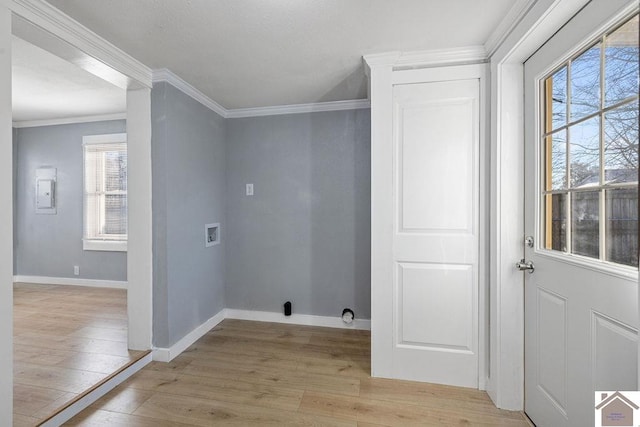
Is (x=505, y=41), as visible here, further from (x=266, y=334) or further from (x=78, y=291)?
(x=78, y=291)

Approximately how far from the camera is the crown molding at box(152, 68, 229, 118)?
2.20 meters

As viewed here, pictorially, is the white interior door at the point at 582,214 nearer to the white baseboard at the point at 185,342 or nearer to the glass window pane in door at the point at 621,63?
the glass window pane in door at the point at 621,63

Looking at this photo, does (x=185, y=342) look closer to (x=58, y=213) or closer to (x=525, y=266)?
(x=525, y=266)

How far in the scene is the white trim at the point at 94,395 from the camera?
1555 mm

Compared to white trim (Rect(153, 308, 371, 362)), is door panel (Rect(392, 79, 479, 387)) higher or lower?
higher

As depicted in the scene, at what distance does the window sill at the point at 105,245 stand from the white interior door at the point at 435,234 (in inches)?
143

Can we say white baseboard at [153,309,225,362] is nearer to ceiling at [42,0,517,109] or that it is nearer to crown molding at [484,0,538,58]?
ceiling at [42,0,517,109]

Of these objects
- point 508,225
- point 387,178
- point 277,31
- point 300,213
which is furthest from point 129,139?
point 508,225

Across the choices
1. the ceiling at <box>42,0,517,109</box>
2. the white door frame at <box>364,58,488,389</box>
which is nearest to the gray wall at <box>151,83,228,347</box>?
the ceiling at <box>42,0,517,109</box>

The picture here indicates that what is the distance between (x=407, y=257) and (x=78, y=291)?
432cm

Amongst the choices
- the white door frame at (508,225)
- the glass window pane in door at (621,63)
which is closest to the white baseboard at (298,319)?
the white door frame at (508,225)

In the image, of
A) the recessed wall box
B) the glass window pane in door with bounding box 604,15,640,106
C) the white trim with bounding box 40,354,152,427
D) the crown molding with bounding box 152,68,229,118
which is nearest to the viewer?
the glass window pane in door with bounding box 604,15,640,106

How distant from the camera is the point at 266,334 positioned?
2.72 meters

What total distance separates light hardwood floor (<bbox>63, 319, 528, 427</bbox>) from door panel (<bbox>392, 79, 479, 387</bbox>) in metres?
0.24
